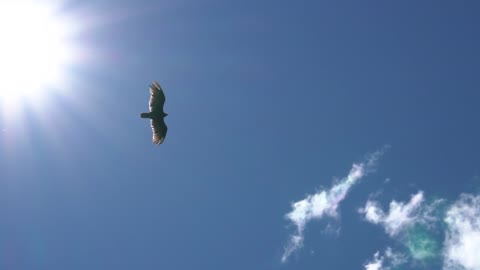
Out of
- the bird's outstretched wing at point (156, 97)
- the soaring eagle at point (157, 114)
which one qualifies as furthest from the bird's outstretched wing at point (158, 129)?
the bird's outstretched wing at point (156, 97)

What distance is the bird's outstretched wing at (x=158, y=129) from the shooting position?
76812 mm

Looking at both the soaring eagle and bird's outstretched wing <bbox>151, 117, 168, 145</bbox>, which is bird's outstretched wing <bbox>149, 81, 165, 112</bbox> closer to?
the soaring eagle

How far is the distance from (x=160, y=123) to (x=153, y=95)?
3031mm

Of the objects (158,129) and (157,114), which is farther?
(158,129)

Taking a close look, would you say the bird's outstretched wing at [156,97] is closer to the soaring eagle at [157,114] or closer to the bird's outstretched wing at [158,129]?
the soaring eagle at [157,114]

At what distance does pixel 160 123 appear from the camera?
252 feet

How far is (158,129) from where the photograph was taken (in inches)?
3034

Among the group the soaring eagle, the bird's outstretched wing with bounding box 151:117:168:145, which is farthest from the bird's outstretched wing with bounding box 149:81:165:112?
the bird's outstretched wing with bounding box 151:117:168:145

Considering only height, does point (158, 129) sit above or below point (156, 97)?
below

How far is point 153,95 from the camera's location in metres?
75.1

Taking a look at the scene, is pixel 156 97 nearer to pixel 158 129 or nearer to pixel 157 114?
pixel 157 114

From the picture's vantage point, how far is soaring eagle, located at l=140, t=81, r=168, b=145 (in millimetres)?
74938

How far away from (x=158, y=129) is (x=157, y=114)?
1.49 metres

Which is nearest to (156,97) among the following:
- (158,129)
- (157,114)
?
(157,114)
